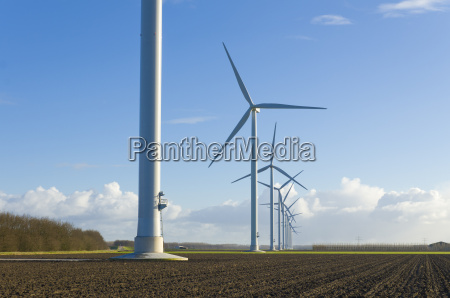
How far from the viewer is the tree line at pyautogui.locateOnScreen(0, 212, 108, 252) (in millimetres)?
81188

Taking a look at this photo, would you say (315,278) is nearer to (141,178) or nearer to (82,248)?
(141,178)

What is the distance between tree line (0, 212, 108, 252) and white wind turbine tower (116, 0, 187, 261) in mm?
35718

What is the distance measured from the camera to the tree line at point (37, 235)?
3196 inches

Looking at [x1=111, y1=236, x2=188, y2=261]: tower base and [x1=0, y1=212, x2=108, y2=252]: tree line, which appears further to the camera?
[x1=0, y1=212, x2=108, y2=252]: tree line

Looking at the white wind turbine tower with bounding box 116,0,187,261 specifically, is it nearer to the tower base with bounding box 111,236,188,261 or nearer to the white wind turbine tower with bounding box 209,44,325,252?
the tower base with bounding box 111,236,188,261

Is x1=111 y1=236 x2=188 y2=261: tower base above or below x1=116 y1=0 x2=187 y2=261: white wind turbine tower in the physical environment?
below

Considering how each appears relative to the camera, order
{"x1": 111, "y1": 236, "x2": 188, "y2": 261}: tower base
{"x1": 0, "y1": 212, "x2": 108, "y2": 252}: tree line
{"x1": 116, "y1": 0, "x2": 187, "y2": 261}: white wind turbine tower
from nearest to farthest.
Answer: {"x1": 111, "y1": 236, "x2": 188, "y2": 261}: tower base < {"x1": 116, "y1": 0, "x2": 187, "y2": 261}: white wind turbine tower < {"x1": 0, "y1": 212, "x2": 108, "y2": 252}: tree line

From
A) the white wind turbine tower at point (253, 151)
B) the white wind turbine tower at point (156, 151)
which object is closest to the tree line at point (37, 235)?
the white wind turbine tower at point (253, 151)

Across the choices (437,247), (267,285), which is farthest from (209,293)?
(437,247)

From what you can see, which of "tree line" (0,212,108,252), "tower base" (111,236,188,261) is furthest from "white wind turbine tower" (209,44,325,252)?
"tower base" (111,236,188,261)

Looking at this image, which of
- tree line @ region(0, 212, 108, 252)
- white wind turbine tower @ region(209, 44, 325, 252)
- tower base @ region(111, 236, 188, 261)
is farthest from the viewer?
white wind turbine tower @ region(209, 44, 325, 252)

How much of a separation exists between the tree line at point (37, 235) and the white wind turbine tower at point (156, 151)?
3572cm

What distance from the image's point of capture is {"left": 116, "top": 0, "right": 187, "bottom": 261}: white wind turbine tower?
5162cm

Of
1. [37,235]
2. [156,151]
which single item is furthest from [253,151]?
[156,151]
